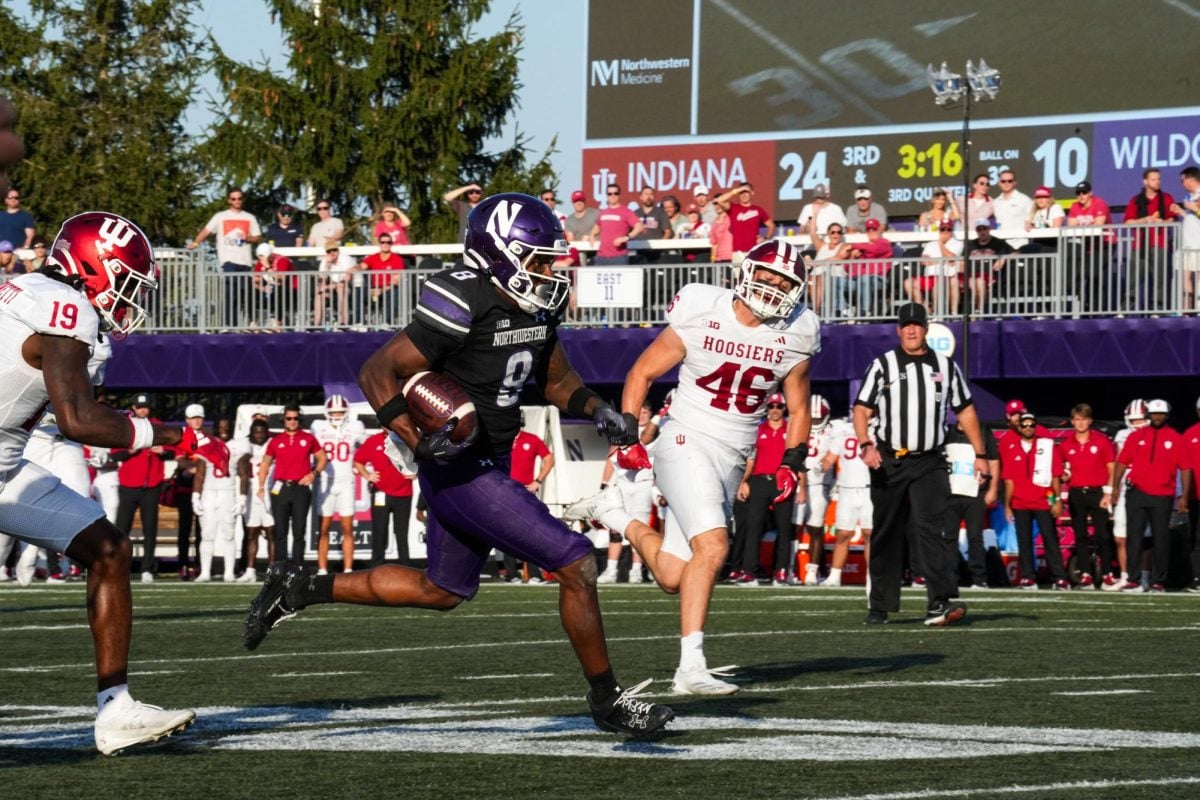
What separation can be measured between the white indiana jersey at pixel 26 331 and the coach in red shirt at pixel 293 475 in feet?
46.0

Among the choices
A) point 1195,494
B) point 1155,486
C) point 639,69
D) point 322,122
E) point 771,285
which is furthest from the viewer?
point 322,122

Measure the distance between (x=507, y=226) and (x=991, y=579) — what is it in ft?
44.4

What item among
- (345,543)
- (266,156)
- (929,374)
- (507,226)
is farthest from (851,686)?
(266,156)

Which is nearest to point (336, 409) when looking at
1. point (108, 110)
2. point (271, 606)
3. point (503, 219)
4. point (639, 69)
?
point (639, 69)

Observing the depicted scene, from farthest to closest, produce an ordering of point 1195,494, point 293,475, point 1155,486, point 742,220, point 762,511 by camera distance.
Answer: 1. point 742,220
2. point 293,475
3. point 762,511
4. point 1195,494
5. point 1155,486

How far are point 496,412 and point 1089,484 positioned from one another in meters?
12.9

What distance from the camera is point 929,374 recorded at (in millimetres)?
12508

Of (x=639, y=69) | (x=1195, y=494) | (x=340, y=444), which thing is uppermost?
(x=639, y=69)

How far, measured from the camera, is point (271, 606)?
750cm

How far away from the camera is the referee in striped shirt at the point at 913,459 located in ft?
40.8

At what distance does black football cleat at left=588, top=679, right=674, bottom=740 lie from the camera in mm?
6613

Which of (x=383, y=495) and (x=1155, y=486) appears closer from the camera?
(x=1155, y=486)

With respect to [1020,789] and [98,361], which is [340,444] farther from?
[1020,789]

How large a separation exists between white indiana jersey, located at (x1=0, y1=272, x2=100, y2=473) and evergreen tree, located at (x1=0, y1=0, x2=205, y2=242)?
122 ft
